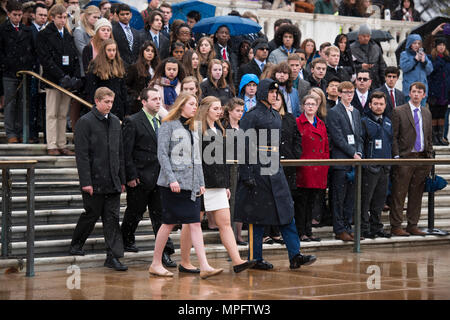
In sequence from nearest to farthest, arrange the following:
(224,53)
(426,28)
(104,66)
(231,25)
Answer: (104,66)
(224,53)
(231,25)
(426,28)

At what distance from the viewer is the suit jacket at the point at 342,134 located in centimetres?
1248

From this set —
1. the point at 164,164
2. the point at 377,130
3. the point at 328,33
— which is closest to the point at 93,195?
the point at 164,164

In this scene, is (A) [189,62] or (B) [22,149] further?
(A) [189,62]

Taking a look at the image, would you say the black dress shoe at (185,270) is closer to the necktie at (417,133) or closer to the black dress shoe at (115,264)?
the black dress shoe at (115,264)

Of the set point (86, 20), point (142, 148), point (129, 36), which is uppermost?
point (86, 20)

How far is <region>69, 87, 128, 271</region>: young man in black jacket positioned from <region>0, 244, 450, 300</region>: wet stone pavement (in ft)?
1.10

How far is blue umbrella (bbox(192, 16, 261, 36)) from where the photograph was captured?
50.4 feet

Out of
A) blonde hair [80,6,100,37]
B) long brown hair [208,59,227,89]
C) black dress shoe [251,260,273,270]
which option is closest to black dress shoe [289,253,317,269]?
black dress shoe [251,260,273,270]

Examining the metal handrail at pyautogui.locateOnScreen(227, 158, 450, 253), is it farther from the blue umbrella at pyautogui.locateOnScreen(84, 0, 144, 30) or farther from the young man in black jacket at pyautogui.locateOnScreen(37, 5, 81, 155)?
the blue umbrella at pyautogui.locateOnScreen(84, 0, 144, 30)

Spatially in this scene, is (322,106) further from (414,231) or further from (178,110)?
(178,110)

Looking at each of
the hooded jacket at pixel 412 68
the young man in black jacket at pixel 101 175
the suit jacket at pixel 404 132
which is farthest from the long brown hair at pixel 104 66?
the hooded jacket at pixel 412 68

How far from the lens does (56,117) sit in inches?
492

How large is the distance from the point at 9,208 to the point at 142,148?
5.36ft

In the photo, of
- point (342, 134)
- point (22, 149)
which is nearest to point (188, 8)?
point (342, 134)
